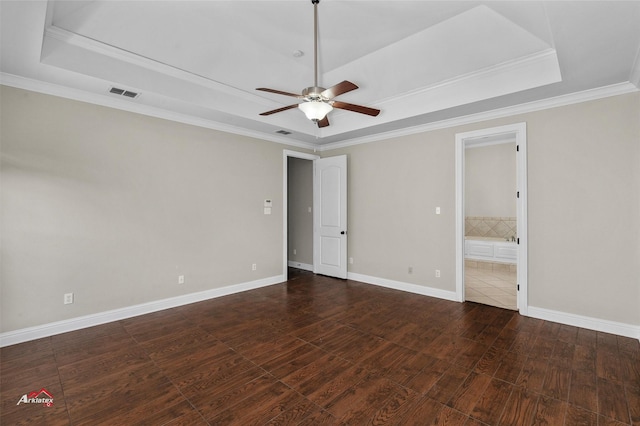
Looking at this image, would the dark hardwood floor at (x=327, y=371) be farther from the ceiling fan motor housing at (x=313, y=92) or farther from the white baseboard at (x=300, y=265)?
the white baseboard at (x=300, y=265)

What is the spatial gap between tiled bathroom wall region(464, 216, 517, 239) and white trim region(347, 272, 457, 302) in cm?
334

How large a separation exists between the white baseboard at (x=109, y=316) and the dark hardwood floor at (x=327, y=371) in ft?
0.33

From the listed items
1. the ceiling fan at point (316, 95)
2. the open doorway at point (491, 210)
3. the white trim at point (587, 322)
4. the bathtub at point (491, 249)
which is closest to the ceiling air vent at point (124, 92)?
the ceiling fan at point (316, 95)

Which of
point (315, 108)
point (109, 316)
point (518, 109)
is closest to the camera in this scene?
point (315, 108)

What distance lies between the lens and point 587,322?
3385 mm

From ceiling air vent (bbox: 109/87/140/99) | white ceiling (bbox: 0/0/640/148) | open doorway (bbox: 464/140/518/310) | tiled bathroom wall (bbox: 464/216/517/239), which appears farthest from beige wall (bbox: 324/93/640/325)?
ceiling air vent (bbox: 109/87/140/99)

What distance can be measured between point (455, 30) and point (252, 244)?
4136mm

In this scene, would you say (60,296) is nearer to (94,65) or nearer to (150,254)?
(150,254)

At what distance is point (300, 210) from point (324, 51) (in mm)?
3922

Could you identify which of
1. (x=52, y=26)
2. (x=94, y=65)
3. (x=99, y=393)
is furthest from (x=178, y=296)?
(x=52, y=26)

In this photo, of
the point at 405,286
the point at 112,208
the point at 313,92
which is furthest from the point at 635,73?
the point at 112,208

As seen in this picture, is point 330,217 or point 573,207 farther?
point 330,217

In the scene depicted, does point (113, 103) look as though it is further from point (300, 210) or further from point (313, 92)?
point (300, 210)

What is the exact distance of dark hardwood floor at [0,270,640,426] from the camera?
2.00m
